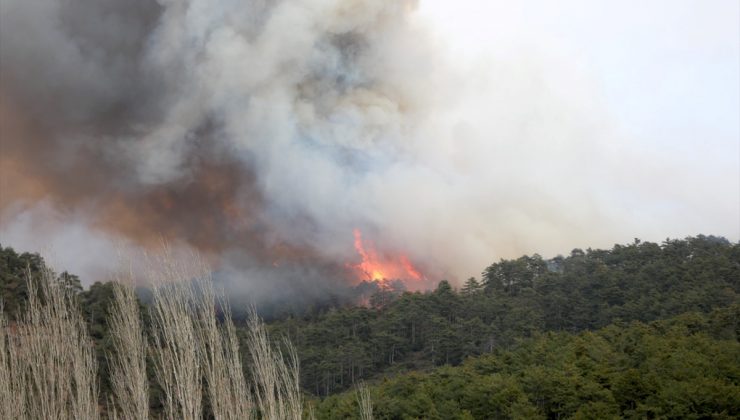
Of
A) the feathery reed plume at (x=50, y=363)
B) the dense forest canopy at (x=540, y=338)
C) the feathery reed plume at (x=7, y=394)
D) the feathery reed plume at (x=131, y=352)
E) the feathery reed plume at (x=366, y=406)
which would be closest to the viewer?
the feathery reed plume at (x=131, y=352)

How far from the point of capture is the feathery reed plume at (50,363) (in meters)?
15.6

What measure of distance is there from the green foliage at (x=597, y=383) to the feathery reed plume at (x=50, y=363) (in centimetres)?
1227

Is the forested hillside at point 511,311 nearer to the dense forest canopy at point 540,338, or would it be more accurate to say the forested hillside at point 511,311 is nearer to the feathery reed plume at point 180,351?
the dense forest canopy at point 540,338

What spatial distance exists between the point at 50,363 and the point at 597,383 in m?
17.4

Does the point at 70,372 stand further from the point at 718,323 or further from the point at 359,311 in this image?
the point at 359,311

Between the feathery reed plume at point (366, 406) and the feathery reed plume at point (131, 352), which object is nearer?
the feathery reed plume at point (131, 352)

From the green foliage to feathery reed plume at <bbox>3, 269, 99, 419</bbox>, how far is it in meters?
12.3

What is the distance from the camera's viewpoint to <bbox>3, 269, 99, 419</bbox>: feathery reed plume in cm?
1557

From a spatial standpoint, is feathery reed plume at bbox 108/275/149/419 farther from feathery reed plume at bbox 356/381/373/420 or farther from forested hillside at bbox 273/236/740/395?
forested hillside at bbox 273/236/740/395

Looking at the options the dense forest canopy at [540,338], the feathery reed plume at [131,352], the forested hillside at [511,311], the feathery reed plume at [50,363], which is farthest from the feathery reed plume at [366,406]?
the forested hillside at [511,311]

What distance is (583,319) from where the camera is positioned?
43.0 metres

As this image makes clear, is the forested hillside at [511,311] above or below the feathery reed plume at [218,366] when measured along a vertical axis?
above

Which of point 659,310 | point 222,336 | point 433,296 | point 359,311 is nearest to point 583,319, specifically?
point 659,310

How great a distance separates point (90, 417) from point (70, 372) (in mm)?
2066
